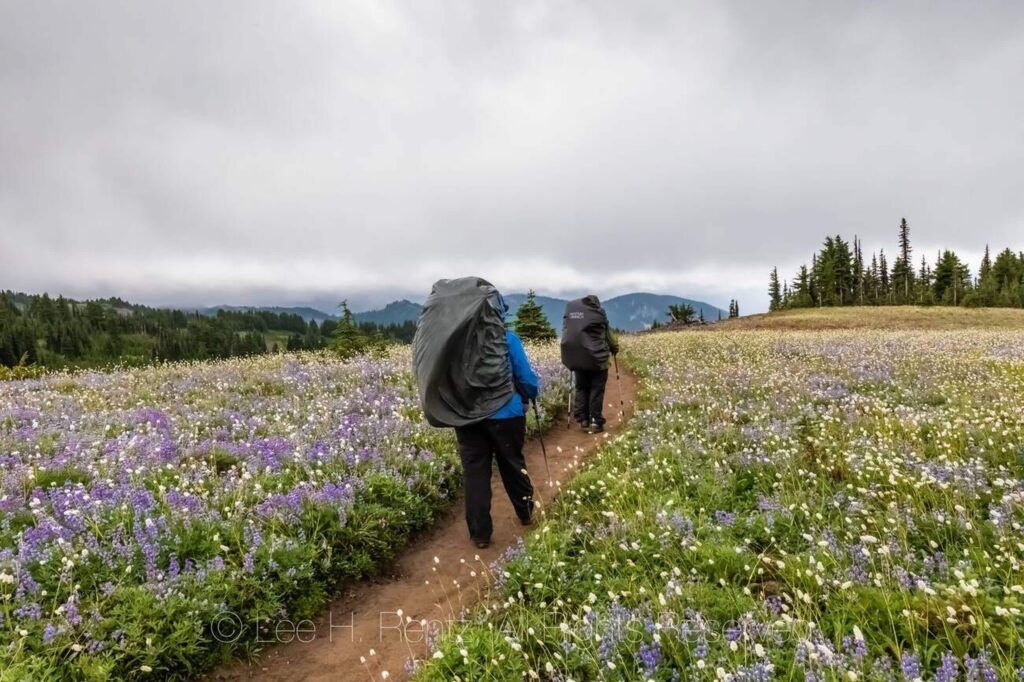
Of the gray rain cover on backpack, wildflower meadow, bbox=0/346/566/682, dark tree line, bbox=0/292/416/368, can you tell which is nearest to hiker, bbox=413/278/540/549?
the gray rain cover on backpack

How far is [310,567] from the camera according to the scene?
17.8 ft

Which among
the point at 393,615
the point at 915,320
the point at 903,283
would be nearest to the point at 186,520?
the point at 393,615

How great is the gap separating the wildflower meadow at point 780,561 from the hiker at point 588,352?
2550 millimetres

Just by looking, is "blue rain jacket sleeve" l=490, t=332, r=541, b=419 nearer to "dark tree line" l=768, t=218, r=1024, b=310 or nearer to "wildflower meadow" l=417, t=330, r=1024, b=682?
"wildflower meadow" l=417, t=330, r=1024, b=682

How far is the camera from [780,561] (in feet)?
13.5

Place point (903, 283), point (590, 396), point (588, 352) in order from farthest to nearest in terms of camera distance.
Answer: point (903, 283) → point (590, 396) → point (588, 352)

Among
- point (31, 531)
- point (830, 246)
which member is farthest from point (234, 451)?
point (830, 246)

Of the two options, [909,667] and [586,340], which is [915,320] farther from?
Result: [909,667]

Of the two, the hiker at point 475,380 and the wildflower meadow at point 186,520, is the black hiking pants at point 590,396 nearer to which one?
the wildflower meadow at point 186,520

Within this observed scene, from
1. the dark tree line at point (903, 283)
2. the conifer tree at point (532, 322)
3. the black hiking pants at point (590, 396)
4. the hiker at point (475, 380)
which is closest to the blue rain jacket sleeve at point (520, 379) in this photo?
the hiker at point (475, 380)

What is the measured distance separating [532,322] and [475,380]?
32.6 metres

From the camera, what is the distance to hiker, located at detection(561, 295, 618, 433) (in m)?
11.1

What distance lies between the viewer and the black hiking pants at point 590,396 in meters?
11.4

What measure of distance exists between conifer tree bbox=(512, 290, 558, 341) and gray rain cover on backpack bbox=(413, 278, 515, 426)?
30799 millimetres
